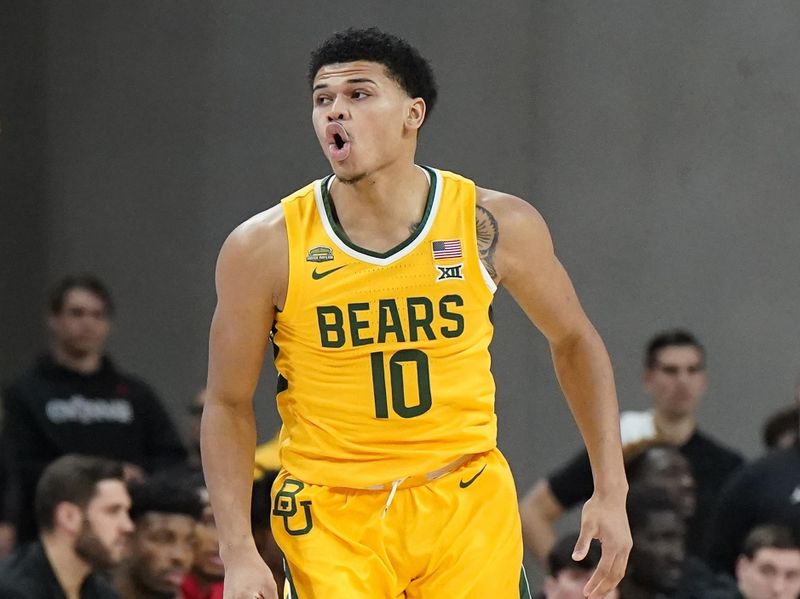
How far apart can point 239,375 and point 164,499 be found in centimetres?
249

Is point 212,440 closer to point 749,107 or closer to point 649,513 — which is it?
point 649,513

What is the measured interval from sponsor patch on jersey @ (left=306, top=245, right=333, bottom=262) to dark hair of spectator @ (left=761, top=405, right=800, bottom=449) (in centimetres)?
418

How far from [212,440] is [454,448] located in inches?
21.8

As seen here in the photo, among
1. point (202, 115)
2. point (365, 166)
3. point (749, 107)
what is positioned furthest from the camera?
point (202, 115)

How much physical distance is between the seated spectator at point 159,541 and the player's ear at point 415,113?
2.54m

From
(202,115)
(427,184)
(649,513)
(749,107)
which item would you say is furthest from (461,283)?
(202,115)

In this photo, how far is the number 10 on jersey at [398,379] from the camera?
143 inches

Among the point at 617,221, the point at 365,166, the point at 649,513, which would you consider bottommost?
the point at 649,513

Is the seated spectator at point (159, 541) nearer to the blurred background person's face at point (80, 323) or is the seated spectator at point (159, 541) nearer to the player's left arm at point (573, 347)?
the blurred background person's face at point (80, 323)

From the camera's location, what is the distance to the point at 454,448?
3.70 m

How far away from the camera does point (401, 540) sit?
3.65m

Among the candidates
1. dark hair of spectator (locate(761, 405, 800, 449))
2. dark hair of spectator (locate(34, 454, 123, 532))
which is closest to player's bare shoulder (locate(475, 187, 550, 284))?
dark hair of spectator (locate(34, 454, 123, 532))

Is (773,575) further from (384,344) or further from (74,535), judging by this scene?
(384,344)

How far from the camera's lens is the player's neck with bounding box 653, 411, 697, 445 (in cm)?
671
